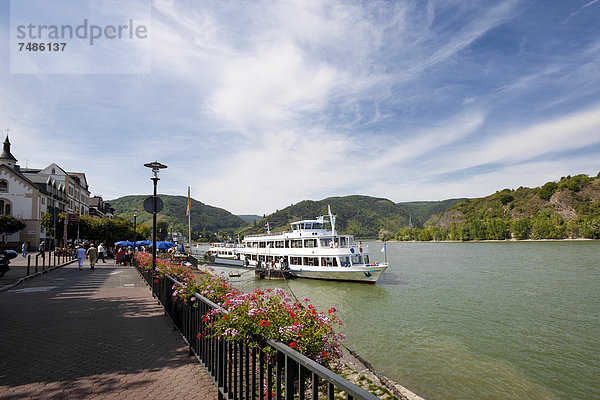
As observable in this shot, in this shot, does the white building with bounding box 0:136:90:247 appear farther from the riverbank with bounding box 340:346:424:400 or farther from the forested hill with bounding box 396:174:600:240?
the forested hill with bounding box 396:174:600:240

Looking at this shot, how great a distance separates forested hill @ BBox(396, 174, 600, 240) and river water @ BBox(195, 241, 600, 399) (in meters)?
91.9

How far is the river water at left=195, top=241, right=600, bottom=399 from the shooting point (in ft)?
32.9

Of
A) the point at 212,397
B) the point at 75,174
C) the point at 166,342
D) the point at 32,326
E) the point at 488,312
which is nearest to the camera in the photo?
the point at 212,397

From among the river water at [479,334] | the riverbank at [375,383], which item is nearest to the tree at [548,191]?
the river water at [479,334]

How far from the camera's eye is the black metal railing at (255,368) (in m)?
2.44

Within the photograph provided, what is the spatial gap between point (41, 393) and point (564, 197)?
170m

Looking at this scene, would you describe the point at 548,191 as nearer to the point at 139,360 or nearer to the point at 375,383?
the point at 375,383

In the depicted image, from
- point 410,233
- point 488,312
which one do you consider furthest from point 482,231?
point 488,312

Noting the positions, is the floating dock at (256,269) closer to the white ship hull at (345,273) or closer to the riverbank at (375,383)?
the white ship hull at (345,273)

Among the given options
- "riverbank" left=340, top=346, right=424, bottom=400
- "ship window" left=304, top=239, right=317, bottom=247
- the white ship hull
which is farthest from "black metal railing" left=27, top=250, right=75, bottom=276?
"ship window" left=304, top=239, right=317, bottom=247

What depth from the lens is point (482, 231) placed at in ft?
402

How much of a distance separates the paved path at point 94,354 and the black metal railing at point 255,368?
373 mm

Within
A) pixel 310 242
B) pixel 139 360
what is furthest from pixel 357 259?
pixel 139 360

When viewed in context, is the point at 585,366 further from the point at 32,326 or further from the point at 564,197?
the point at 564,197
